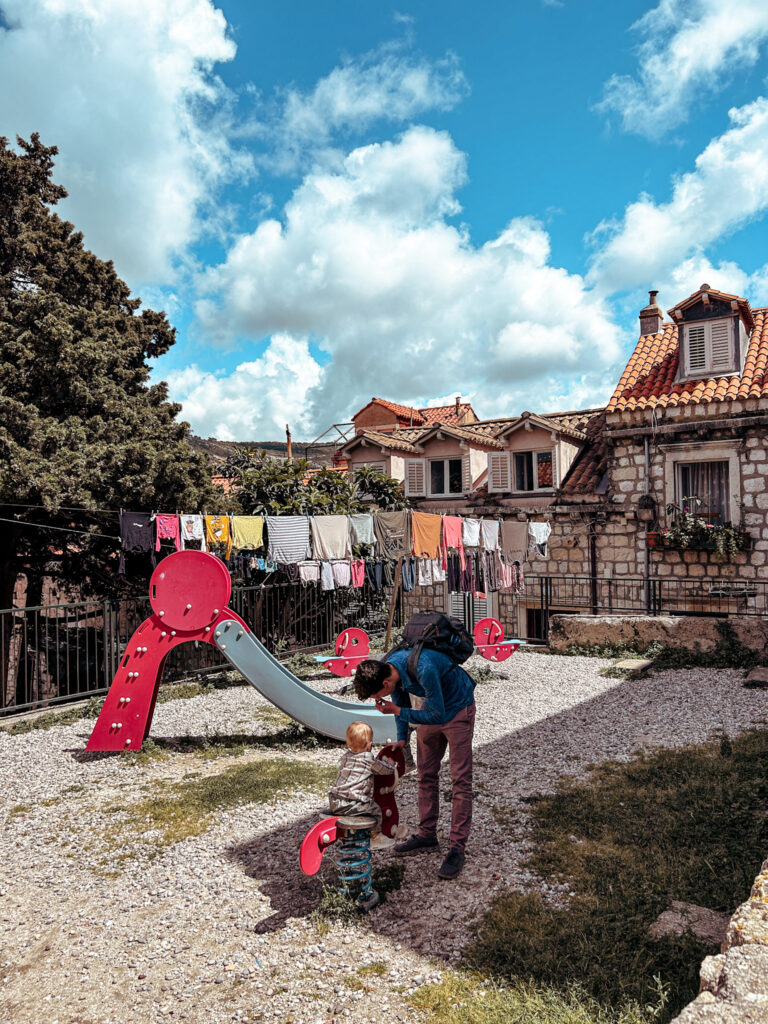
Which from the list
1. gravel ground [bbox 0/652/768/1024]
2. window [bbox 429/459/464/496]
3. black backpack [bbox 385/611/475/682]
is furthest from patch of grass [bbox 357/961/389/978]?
window [bbox 429/459/464/496]

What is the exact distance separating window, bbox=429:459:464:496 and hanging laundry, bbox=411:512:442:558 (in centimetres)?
865

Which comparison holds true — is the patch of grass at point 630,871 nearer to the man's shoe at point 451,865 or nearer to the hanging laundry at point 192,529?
the man's shoe at point 451,865

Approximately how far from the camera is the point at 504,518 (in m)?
19.7

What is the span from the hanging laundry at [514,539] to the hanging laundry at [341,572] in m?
4.10

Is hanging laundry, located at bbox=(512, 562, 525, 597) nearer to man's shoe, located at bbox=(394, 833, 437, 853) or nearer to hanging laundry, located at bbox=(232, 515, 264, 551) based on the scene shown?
hanging laundry, located at bbox=(232, 515, 264, 551)

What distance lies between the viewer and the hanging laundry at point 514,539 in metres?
14.6

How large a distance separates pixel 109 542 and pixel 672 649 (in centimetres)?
1124

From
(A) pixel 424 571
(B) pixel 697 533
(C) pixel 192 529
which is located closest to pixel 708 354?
(B) pixel 697 533

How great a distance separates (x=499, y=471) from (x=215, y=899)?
55.5ft

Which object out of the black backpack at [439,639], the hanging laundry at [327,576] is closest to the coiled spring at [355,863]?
the black backpack at [439,639]

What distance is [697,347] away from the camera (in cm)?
1712

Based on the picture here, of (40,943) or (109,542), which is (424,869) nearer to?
(40,943)

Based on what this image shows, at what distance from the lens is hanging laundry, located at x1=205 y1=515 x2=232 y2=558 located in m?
10.2

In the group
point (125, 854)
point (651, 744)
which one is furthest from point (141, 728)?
point (651, 744)
